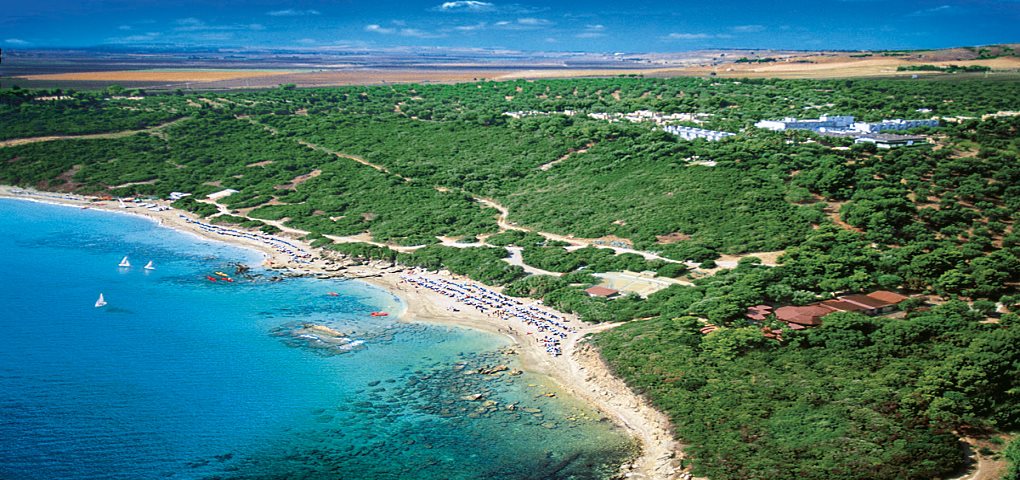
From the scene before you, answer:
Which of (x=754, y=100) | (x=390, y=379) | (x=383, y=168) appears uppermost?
(x=754, y=100)

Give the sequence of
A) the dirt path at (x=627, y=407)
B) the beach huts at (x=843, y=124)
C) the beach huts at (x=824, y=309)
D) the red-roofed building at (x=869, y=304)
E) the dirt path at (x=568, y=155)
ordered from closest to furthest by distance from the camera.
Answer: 1. the dirt path at (x=627, y=407)
2. the beach huts at (x=824, y=309)
3. the red-roofed building at (x=869, y=304)
4. the beach huts at (x=843, y=124)
5. the dirt path at (x=568, y=155)

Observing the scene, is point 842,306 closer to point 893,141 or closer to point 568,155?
point 893,141

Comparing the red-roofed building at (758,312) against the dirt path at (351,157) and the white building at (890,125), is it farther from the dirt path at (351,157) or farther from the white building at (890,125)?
the dirt path at (351,157)

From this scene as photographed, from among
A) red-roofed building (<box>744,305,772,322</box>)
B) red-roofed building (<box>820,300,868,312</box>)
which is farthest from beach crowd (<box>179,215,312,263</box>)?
red-roofed building (<box>820,300,868,312</box>)

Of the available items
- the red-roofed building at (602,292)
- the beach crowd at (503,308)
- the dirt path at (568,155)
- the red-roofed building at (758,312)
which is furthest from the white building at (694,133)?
the red-roofed building at (758,312)

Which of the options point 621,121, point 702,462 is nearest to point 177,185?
point 621,121

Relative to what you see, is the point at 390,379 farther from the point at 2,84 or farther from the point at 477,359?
the point at 2,84
